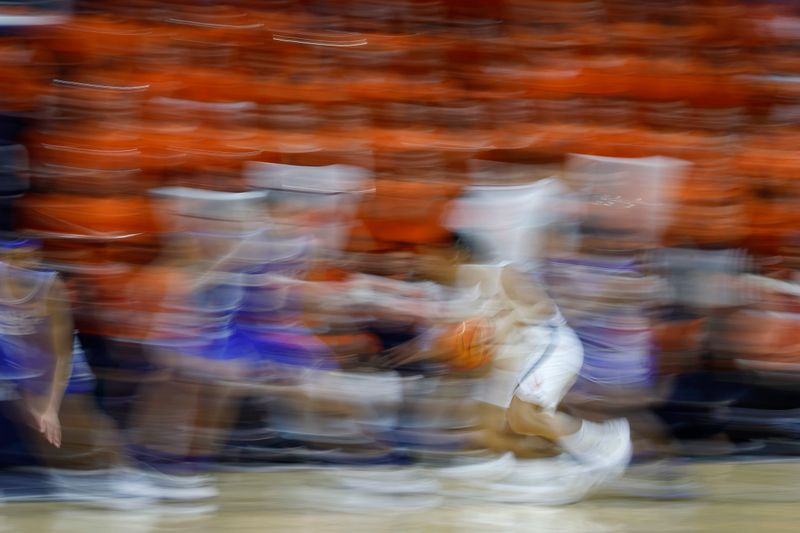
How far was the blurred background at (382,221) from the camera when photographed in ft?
17.2

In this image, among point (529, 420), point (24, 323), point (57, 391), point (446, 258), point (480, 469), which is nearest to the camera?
point (24, 323)

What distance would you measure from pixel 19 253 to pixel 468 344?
1855 millimetres

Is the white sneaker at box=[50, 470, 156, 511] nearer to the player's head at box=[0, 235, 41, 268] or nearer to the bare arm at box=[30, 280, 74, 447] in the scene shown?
the bare arm at box=[30, 280, 74, 447]

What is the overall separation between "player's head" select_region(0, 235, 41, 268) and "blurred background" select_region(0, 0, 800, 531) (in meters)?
0.01

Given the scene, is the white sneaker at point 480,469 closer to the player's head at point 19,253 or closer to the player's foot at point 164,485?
the player's foot at point 164,485

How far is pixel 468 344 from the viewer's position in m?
5.37

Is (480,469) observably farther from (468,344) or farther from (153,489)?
(153,489)

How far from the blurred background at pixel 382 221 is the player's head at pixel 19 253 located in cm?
1

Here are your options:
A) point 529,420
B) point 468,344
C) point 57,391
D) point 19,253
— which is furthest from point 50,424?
point 529,420

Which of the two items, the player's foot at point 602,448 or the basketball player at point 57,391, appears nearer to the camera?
the basketball player at point 57,391

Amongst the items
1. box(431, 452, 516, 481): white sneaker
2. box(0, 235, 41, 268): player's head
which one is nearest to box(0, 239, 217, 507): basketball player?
box(0, 235, 41, 268): player's head

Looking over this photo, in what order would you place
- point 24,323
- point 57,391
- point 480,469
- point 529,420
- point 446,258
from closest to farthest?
point 24,323
point 57,391
point 529,420
point 480,469
point 446,258

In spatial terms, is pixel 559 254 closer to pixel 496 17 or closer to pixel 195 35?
pixel 496 17

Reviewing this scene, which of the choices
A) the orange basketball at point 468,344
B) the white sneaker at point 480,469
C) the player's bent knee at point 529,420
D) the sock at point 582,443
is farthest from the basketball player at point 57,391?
the sock at point 582,443
